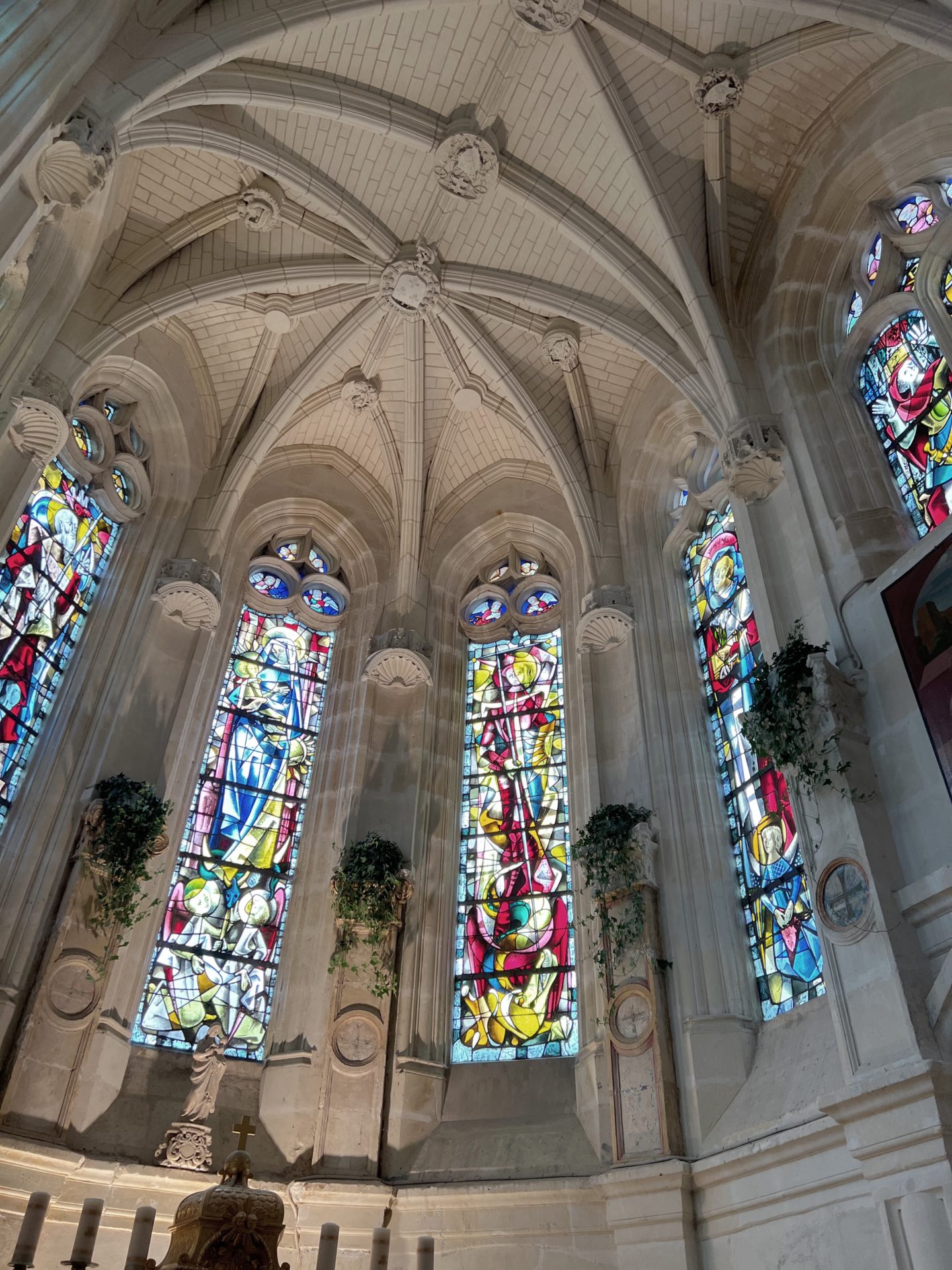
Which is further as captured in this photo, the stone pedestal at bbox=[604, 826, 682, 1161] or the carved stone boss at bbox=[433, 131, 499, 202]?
the carved stone boss at bbox=[433, 131, 499, 202]

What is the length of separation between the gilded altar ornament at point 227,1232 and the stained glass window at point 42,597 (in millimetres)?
4913

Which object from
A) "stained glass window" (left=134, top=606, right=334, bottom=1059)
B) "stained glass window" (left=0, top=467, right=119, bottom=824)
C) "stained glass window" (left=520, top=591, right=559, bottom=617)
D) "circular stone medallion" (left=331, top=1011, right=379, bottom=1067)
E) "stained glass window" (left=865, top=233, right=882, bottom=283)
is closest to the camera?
"stained glass window" (left=0, top=467, right=119, bottom=824)

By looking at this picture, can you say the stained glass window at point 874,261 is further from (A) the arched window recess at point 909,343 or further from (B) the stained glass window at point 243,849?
(B) the stained glass window at point 243,849

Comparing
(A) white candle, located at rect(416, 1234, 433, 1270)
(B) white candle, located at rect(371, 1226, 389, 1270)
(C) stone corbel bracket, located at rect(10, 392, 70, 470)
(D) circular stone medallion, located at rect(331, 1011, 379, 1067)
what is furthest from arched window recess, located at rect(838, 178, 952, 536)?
(C) stone corbel bracket, located at rect(10, 392, 70, 470)

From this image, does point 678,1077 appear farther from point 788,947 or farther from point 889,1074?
point 889,1074

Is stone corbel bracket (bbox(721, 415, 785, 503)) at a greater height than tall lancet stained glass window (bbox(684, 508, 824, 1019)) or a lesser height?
greater

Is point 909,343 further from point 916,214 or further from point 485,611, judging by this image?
point 485,611

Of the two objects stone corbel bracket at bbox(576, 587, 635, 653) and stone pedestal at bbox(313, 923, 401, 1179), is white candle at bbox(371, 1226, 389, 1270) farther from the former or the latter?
stone corbel bracket at bbox(576, 587, 635, 653)

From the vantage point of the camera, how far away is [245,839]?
12000 millimetres

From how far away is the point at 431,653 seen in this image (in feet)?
45.1

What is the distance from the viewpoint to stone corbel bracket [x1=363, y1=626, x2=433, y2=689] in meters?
13.2

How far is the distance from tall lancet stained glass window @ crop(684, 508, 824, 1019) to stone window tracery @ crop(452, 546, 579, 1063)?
216cm

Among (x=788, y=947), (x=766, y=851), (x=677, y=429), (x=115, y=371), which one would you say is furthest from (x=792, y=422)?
(x=115, y=371)

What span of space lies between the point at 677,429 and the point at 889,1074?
8.81m
